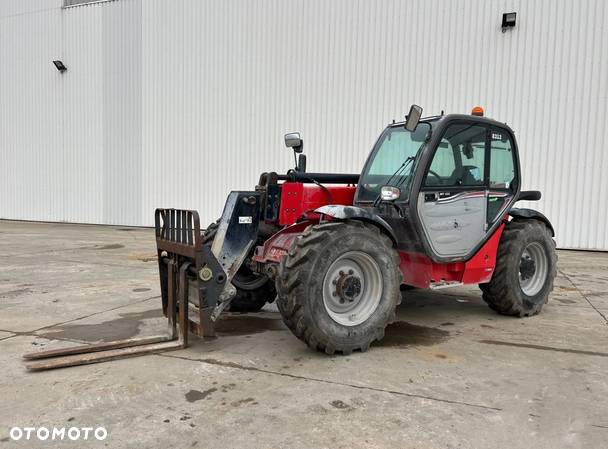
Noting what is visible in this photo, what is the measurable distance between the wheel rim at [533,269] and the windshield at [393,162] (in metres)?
1.87

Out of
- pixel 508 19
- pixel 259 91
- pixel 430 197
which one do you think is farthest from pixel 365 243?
pixel 259 91

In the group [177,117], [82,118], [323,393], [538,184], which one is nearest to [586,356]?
[323,393]

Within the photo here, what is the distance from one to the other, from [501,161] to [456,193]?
2.91 ft

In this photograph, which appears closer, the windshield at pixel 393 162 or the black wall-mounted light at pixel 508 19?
the windshield at pixel 393 162

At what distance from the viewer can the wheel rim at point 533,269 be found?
18.7 ft

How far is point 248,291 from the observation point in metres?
5.43

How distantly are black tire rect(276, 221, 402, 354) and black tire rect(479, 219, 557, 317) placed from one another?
1.69m

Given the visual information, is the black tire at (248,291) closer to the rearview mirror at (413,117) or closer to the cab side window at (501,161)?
the rearview mirror at (413,117)

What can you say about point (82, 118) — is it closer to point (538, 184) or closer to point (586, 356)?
point (538, 184)

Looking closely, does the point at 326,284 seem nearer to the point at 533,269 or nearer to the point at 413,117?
the point at 413,117

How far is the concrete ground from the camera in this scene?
2.86m

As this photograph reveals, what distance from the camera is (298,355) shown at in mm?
4180

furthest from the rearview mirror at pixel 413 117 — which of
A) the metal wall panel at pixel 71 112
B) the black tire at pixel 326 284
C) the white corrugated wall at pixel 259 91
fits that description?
the metal wall panel at pixel 71 112

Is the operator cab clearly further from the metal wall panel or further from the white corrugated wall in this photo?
the metal wall panel
